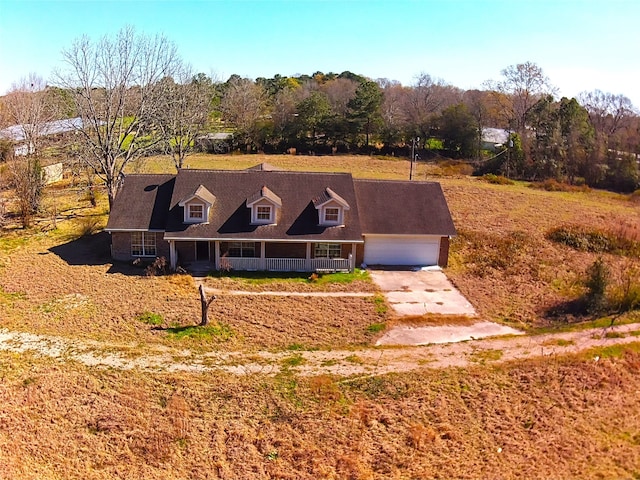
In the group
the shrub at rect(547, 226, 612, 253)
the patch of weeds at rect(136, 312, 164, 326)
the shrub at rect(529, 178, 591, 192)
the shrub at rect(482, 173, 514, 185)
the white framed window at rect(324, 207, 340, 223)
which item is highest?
the shrub at rect(482, 173, 514, 185)

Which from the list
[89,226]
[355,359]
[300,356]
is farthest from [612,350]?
[89,226]


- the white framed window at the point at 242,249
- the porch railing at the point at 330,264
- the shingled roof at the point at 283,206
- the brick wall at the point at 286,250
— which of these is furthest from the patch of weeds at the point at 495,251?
the white framed window at the point at 242,249

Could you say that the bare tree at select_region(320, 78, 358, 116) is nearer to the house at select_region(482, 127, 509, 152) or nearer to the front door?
the house at select_region(482, 127, 509, 152)

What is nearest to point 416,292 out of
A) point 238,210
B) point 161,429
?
point 238,210

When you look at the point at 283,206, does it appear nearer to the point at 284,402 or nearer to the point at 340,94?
the point at 284,402

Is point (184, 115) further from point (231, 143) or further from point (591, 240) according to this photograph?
point (591, 240)

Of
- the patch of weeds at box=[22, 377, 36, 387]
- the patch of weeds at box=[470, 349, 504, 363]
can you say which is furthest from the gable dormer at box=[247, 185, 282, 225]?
the patch of weeds at box=[22, 377, 36, 387]

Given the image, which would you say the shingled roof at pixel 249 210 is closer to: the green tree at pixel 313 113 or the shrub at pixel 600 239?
the shrub at pixel 600 239
